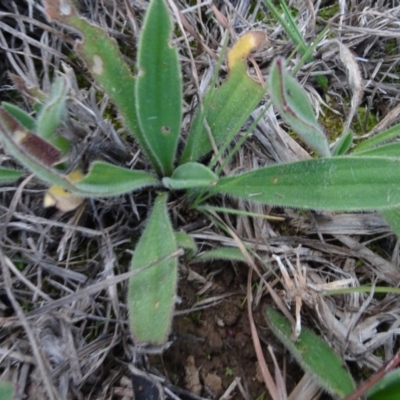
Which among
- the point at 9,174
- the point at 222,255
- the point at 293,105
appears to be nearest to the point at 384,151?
the point at 293,105

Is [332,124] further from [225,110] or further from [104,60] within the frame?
[104,60]

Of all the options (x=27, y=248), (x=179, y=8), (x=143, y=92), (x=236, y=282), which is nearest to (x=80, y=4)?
(x=179, y=8)

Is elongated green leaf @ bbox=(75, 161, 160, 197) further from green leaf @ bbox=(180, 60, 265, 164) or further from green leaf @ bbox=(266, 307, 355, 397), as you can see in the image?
green leaf @ bbox=(266, 307, 355, 397)

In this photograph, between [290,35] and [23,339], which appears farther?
[290,35]

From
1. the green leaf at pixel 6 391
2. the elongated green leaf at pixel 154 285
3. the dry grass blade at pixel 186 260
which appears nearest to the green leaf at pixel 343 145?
the dry grass blade at pixel 186 260

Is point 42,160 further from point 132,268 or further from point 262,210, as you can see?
point 262,210
